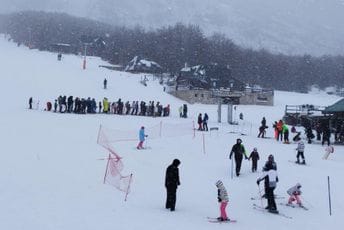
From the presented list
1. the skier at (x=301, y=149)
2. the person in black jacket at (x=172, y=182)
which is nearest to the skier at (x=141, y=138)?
the skier at (x=301, y=149)

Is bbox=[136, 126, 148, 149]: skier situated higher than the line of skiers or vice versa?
the line of skiers

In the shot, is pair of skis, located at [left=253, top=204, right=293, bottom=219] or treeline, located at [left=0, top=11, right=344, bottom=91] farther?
treeline, located at [left=0, top=11, right=344, bottom=91]

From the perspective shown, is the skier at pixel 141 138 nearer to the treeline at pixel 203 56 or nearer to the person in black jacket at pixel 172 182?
the person in black jacket at pixel 172 182

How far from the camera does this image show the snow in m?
12.1

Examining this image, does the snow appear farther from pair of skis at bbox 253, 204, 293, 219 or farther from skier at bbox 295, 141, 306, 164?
skier at bbox 295, 141, 306, 164

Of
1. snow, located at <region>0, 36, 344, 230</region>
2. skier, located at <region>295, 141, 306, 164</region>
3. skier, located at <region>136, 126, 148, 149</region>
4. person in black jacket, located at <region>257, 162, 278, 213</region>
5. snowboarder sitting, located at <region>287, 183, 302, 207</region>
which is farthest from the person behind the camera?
skier, located at <region>136, 126, 148, 149</region>

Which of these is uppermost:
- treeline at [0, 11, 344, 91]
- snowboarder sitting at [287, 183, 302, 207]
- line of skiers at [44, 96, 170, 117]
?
treeline at [0, 11, 344, 91]

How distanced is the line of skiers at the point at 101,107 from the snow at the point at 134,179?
1.52m

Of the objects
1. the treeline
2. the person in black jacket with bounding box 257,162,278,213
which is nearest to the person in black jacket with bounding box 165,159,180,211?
the person in black jacket with bounding box 257,162,278,213

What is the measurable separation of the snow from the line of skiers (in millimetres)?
1522

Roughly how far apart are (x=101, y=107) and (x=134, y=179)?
67.6 feet

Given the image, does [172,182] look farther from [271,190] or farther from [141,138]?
[141,138]

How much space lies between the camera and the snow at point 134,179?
12070 millimetres

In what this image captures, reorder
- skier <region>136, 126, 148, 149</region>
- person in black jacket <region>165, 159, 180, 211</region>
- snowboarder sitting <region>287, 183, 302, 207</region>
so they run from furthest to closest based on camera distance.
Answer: skier <region>136, 126, 148, 149</region> < snowboarder sitting <region>287, 183, 302, 207</region> < person in black jacket <region>165, 159, 180, 211</region>
